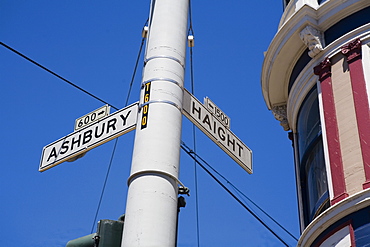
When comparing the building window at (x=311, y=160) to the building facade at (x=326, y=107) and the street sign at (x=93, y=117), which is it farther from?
the street sign at (x=93, y=117)

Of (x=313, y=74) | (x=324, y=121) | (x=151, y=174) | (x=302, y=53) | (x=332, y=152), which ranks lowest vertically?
(x=151, y=174)

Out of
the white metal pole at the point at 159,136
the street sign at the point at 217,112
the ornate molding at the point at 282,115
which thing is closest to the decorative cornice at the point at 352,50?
the ornate molding at the point at 282,115

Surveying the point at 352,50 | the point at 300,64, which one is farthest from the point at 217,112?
the point at 300,64

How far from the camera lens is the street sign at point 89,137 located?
7.56m

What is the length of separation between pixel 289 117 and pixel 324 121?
2.37 meters

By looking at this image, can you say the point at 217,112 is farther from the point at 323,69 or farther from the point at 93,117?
the point at 323,69

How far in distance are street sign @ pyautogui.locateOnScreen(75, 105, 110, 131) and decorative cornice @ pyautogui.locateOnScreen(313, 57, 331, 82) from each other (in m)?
4.65

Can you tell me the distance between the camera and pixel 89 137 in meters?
7.76

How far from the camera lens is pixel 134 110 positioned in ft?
24.8

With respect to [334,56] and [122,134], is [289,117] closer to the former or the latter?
[334,56]

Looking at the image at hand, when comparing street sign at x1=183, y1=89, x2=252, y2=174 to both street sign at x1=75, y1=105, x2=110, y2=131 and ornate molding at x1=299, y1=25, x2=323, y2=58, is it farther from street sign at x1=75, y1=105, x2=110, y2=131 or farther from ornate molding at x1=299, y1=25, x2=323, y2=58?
ornate molding at x1=299, y1=25, x2=323, y2=58

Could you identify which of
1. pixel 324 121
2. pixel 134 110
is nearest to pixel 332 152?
pixel 324 121

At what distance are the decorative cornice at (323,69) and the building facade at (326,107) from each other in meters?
0.02

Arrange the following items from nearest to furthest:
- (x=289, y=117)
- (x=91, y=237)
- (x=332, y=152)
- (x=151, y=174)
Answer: (x=91, y=237)
(x=151, y=174)
(x=332, y=152)
(x=289, y=117)
